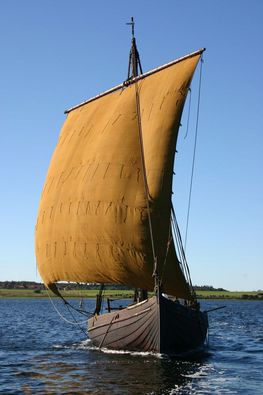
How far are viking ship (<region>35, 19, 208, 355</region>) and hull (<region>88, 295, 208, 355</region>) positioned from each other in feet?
0.16

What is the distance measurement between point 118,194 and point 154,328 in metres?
7.43

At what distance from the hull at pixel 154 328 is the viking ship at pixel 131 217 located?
0.16 ft

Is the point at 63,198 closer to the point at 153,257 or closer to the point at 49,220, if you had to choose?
the point at 49,220

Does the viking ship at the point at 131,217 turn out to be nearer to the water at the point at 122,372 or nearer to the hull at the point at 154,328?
the hull at the point at 154,328

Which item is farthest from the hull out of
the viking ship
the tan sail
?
the tan sail

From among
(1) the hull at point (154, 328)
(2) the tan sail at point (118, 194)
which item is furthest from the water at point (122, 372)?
(2) the tan sail at point (118, 194)

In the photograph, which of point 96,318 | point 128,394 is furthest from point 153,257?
point 128,394

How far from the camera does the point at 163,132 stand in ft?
105

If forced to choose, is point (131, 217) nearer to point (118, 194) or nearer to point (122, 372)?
point (118, 194)

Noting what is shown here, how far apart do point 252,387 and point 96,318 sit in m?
13.0

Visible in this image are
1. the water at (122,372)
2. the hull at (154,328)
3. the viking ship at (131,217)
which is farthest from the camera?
the viking ship at (131,217)


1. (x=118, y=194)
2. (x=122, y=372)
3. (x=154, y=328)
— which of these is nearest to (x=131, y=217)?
(x=118, y=194)

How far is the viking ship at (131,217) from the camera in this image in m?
29.6

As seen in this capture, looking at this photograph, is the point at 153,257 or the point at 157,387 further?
the point at 153,257
